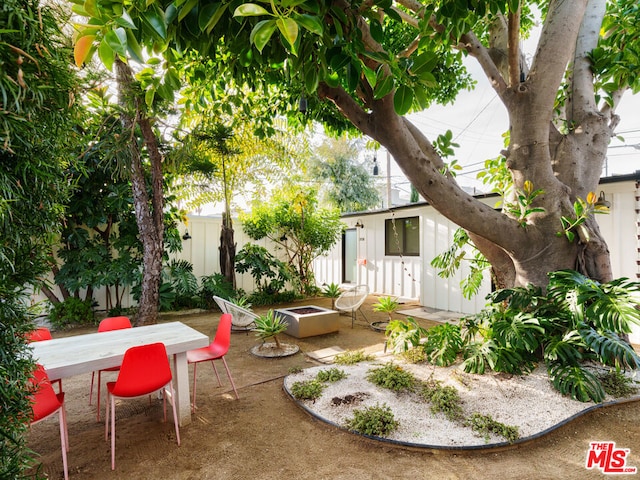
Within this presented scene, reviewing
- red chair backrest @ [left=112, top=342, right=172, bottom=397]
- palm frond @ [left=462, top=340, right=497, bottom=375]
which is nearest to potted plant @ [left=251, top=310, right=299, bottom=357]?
red chair backrest @ [left=112, top=342, right=172, bottom=397]

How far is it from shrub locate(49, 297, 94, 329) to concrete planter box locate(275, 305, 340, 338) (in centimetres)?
404

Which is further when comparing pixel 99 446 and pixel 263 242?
pixel 263 242

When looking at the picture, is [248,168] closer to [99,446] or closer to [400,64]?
[99,446]

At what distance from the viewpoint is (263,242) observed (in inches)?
Result: 398

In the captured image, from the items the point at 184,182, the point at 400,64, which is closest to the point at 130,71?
the point at 184,182

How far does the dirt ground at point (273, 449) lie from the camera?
2.17 meters

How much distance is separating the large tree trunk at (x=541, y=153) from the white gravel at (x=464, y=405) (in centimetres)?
117

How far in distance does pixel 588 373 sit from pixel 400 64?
336 centimetres

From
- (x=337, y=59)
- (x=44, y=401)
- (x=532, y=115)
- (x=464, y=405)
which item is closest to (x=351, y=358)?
(x=464, y=405)

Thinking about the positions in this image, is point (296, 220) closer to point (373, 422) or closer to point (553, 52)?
point (553, 52)

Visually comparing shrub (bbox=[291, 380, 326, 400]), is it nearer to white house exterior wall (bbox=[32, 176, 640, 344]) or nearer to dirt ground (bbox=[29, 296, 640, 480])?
dirt ground (bbox=[29, 296, 640, 480])

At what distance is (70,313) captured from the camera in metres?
6.22

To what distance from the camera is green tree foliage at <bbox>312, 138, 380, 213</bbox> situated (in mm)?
19438

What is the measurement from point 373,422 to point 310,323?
307 cm
